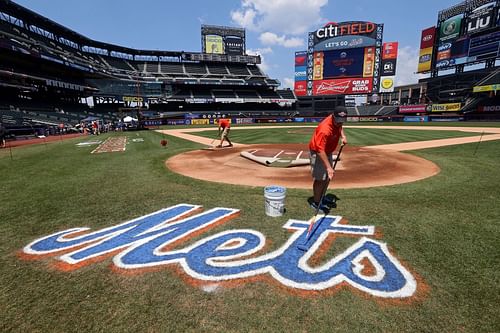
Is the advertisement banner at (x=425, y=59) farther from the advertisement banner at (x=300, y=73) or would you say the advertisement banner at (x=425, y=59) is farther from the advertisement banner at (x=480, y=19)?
the advertisement banner at (x=300, y=73)

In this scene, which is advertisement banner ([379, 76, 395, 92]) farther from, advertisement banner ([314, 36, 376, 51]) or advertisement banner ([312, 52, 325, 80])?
advertisement banner ([312, 52, 325, 80])

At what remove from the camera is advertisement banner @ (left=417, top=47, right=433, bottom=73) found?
5570 cm

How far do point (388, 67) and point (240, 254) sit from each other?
218 ft

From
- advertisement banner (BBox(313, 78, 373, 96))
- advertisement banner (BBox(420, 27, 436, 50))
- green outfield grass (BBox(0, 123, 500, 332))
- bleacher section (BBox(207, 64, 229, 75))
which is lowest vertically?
green outfield grass (BBox(0, 123, 500, 332))

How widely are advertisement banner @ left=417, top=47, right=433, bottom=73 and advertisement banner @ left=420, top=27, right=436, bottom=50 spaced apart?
0.85 meters

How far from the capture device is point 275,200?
15.5 ft

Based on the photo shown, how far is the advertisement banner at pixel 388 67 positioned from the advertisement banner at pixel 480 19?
1309 cm

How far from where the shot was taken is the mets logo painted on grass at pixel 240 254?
3029 mm

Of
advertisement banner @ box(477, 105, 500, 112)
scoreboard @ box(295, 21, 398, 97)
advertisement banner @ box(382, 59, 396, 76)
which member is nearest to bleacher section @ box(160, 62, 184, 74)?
scoreboard @ box(295, 21, 398, 97)

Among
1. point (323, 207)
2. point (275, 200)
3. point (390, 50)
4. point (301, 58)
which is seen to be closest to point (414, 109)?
point (390, 50)

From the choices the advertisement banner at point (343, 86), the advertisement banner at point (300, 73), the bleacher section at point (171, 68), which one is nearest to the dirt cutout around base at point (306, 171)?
the advertisement banner at point (343, 86)

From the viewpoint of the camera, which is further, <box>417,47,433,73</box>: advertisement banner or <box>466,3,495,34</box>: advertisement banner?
<box>417,47,433,73</box>: advertisement banner

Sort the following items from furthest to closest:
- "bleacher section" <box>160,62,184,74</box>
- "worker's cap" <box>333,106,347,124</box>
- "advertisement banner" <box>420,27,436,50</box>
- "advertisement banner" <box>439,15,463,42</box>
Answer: "bleacher section" <box>160,62,184,74</box>
"advertisement banner" <box>420,27,436,50</box>
"advertisement banner" <box>439,15,463,42</box>
"worker's cap" <box>333,106,347,124</box>

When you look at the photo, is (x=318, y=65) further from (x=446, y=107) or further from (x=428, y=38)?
(x=446, y=107)
